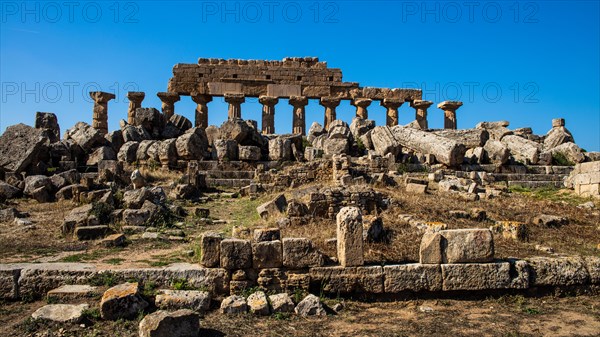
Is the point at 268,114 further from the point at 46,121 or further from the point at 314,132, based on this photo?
the point at 46,121

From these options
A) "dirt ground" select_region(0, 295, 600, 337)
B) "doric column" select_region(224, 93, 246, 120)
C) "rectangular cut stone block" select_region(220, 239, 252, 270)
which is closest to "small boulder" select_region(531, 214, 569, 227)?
"dirt ground" select_region(0, 295, 600, 337)

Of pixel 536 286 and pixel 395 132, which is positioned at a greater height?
pixel 395 132

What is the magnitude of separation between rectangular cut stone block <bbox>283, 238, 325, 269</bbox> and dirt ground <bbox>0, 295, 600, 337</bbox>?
522 millimetres

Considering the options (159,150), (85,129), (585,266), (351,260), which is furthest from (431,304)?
(85,129)

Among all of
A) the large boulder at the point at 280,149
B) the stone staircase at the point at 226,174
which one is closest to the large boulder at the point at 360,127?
the large boulder at the point at 280,149

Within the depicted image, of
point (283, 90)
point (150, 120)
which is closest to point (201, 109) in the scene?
point (283, 90)

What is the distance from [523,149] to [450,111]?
27.5ft

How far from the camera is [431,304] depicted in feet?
20.6

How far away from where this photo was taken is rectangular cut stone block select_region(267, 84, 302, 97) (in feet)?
94.5

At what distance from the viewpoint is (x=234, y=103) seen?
2841cm

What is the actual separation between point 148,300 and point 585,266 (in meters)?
5.67

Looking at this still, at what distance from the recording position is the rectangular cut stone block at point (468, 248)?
6.47 meters

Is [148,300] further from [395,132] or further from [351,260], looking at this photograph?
[395,132]

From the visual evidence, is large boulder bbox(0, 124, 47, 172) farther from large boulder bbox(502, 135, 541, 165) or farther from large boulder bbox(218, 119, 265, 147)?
large boulder bbox(502, 135, 541, 165)
